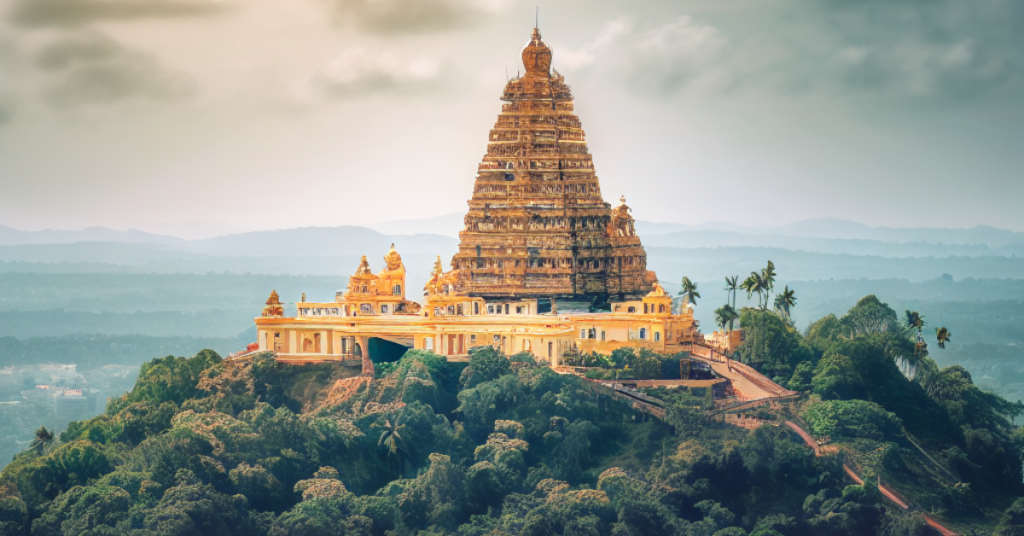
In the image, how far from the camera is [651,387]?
66.7m

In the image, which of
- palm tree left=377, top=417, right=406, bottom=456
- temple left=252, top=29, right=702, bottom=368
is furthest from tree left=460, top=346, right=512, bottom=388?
palm tree left=377, top=417, right=406, bottom=456

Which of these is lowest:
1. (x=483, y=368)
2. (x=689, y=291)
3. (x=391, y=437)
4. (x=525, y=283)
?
(x=391, y=437)

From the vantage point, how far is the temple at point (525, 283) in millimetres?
69312

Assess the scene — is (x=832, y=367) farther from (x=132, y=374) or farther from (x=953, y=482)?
(x=132, y=374)

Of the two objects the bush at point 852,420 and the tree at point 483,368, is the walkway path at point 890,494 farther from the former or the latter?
the tree at point 483,368

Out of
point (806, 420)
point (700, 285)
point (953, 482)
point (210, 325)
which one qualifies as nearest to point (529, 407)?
point (806, 420)

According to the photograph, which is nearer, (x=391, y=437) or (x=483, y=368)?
(x=391, y=437)

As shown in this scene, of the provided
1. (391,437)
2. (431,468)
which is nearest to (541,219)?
(391,437)

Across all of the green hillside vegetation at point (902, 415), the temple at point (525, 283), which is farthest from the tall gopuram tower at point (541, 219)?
the green hillside vegetation at point (902, 415)

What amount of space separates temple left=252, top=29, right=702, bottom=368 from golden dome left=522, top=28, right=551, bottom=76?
35 millimetres

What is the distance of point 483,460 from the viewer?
207 ft

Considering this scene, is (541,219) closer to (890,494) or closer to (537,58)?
(537,58)

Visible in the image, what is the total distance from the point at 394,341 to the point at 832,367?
563 inches

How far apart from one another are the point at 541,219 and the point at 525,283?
231 cm
